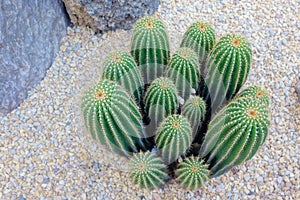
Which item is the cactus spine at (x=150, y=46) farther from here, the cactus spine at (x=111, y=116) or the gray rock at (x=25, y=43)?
the gray rock at (x=25, y=43)

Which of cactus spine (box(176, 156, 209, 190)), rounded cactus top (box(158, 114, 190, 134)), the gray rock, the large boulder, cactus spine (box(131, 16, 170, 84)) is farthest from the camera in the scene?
the large boulder

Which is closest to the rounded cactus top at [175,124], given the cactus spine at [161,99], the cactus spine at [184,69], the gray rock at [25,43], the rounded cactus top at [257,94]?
the cactus spine at [161,99]

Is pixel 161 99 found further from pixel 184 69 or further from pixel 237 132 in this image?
pixel 237 132

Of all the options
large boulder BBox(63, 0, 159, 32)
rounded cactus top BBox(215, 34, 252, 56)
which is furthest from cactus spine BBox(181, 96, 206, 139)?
large boulder BBox(63, 0, 159, 32)

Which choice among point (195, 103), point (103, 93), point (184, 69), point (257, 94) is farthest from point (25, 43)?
point (257, 94)

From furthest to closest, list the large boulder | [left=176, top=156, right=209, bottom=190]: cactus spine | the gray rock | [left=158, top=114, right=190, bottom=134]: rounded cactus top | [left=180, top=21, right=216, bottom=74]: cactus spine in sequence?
the large boulder
the gray rock
[left=180, top=21, right=216, bottom=74]: cactus spine
[left=176, top=156, right=209, bottom=190]: cactus spine
[left=158, top=114, right=190, bottom=134]: rounded cactus top

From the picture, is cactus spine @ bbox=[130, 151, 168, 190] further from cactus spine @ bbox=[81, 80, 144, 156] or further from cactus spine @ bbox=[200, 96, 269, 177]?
cactus spine @ bbox=[200, 96, 269, 177]

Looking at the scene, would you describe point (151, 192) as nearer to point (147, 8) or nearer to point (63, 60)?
point (63, 60)
